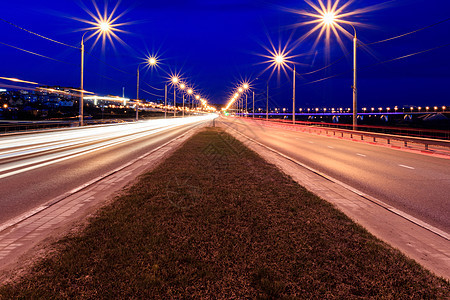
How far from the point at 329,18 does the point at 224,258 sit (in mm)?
24025

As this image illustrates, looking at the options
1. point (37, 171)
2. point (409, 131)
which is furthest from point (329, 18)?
point (409, 131)

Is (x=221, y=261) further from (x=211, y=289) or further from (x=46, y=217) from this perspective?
(x=46, y=217)

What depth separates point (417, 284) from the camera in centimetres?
294

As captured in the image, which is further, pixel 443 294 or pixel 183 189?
pixel 183 189

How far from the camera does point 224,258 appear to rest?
3.42 metres

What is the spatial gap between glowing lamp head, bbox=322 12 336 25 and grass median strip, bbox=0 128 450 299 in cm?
2100

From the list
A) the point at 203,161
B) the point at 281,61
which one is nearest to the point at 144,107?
the point at 281,61

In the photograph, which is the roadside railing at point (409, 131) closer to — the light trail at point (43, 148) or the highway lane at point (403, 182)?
the highway lane at point (403, 182)

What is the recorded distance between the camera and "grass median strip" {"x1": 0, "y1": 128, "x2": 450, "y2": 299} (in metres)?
2.80

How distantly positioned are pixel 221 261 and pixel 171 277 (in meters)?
0.65

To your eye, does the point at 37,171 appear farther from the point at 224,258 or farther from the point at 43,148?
the point at 224,258

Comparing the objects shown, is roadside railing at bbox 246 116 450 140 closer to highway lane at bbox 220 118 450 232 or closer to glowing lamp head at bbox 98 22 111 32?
highway lane at bbox 220 118 450 232

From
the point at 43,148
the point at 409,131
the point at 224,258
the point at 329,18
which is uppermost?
the point at 329,18

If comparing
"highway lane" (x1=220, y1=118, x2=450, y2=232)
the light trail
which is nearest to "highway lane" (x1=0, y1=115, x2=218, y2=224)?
the light trail
